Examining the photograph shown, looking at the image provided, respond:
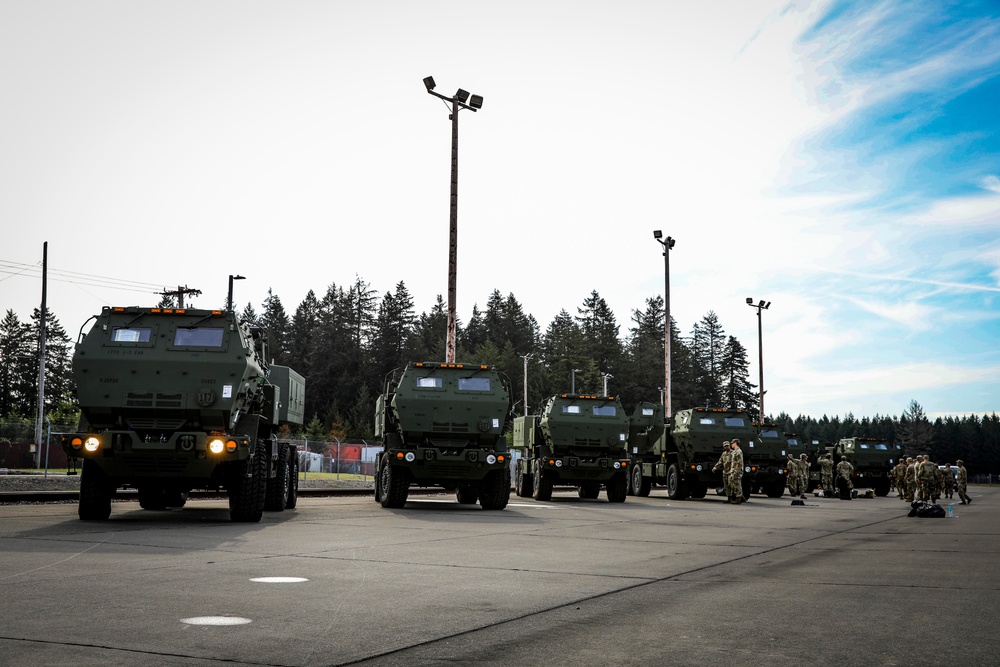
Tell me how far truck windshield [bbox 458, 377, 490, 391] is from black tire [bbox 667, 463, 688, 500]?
11199mm

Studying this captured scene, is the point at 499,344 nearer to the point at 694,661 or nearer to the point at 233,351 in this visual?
the point at 233,351

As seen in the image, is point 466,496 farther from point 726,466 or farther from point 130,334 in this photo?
point 130,334

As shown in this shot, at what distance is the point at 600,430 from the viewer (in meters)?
25.6

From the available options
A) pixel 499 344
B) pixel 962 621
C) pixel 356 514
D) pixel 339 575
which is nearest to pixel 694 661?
pixel 962 621

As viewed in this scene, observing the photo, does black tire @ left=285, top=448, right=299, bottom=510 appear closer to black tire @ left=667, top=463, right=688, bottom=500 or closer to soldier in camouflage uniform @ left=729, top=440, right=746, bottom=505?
soldier in camouflage uniform @ left=729, top=440, right=746, bottom=505

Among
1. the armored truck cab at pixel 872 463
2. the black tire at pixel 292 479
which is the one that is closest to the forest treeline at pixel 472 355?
the armored truck cab at pixel 872 463

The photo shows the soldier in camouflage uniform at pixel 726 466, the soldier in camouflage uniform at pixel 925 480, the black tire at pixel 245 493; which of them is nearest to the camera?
the black tire at pixel 245 493

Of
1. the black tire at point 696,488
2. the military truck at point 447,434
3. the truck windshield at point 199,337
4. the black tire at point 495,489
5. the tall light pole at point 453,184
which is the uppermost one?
the tall light pole at point 453,184

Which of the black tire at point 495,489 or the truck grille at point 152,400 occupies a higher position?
the truck grille at point 152,400

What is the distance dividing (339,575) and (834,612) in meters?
3.74

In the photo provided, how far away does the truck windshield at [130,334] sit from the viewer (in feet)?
46.2

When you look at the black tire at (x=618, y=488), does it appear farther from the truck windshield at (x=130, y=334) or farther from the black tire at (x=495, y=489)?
the truck windshield at (x=130, y=334)

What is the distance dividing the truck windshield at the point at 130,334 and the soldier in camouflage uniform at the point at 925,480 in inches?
679

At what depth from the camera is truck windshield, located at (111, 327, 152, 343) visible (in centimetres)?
1407
